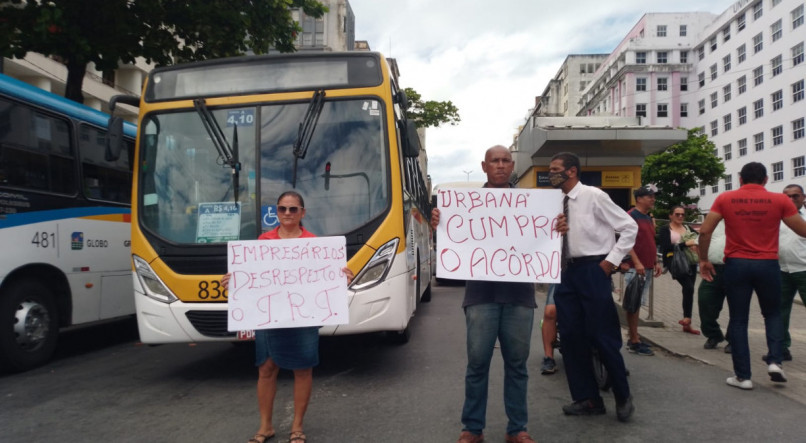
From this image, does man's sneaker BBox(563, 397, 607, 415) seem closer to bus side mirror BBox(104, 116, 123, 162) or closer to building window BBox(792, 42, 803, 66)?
bus side mirror BBox(104, 116, 123, 162)

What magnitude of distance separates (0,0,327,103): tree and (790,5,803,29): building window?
45.8 meters

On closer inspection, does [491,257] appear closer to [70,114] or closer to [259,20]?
[70,114]

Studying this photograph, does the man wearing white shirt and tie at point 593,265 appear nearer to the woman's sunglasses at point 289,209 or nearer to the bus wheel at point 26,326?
the woman's sunglasses at point 289,209

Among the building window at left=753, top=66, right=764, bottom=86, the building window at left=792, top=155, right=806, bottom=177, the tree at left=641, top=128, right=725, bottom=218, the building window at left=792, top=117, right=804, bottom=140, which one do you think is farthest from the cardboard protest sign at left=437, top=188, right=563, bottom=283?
the building window at left=753, top=66, right=764, bottom=86

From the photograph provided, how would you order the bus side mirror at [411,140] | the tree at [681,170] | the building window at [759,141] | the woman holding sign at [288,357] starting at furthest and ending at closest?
the building window at [759,141] < the tree at [681,170] < the bus side mirror at [411,140] < the woman holding sign at [288,357]

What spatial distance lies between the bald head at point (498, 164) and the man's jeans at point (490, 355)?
795mm

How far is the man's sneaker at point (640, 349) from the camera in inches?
260

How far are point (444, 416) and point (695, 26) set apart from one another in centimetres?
7642

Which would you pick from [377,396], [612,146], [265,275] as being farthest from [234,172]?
[612,146]

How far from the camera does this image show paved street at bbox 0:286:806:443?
407 cm

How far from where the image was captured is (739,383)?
508 centimetres

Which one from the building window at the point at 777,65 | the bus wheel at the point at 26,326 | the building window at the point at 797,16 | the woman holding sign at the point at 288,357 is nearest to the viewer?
the woman holding sign at the point at 288,357

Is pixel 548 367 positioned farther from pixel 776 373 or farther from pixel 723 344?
pixel 723 344

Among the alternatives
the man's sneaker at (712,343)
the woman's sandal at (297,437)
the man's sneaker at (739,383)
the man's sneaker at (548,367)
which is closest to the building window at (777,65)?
the man's sneaker at (712,343)
